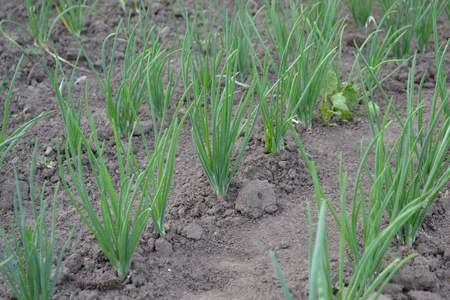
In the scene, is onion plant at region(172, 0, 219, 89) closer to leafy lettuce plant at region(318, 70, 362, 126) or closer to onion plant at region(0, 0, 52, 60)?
leafy lettuce plant at region(318, 70, 362, 126)

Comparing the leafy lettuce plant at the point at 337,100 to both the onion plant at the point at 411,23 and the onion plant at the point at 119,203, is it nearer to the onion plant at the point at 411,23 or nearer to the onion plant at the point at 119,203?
the onion plant at the point at 411,23

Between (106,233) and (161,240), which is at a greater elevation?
(106,233)

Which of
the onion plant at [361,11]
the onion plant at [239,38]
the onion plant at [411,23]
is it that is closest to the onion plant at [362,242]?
the onion plant at [239,38]

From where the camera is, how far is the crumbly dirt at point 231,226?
183 cm

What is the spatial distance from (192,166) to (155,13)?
5.05 feet

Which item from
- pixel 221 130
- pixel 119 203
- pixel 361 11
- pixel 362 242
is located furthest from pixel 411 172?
pixel 361 11

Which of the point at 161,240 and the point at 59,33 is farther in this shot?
the point at 59,33

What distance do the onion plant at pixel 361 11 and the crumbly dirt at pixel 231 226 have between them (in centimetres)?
52

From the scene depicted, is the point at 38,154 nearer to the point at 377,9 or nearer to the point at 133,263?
the point at 133,263

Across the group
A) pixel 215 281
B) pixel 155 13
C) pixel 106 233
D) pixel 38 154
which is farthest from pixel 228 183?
pixel 155 13

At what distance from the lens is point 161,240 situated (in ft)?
6.56

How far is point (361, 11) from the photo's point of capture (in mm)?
3340

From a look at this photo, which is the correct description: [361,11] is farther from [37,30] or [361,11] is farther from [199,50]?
[37,30]

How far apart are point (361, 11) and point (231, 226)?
1794 millimetres
